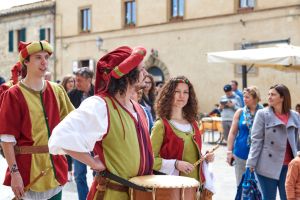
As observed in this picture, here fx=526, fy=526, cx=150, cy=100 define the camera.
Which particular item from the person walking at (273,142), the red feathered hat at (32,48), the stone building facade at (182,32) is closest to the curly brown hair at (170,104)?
the red feathered hat at (32,48)

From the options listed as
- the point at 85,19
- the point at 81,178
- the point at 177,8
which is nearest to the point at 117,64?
the point at 81,178

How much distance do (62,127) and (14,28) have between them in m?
33.3

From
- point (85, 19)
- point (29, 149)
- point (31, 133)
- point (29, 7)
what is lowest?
point (29, 149)

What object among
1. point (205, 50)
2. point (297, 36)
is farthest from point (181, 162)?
point (205, 50)

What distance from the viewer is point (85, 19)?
30344 millimetres

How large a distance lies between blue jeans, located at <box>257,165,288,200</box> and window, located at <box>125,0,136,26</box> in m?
22.6

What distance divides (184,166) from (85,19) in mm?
27122

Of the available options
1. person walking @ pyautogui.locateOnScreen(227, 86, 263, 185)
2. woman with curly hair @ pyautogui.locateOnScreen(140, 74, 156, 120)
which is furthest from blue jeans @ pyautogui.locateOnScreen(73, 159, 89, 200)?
person walking @ pyautogui.locateOnScreen(227, 86, 263, 185)

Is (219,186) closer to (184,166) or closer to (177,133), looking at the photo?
(177,133)

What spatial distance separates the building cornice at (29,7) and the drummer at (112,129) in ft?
97.6

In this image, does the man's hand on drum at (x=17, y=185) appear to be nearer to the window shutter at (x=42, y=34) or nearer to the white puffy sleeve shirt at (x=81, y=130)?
the white puffy sleeve shirt at (x=81, y=130)

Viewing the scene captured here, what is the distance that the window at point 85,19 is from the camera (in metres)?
30.0

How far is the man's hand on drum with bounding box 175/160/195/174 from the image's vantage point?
401cm

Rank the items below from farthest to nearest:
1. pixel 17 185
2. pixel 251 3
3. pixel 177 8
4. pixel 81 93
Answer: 1. pixel 177 8
2. pixel 251 3
3. pixel 81 93
4. pixel 17 185
